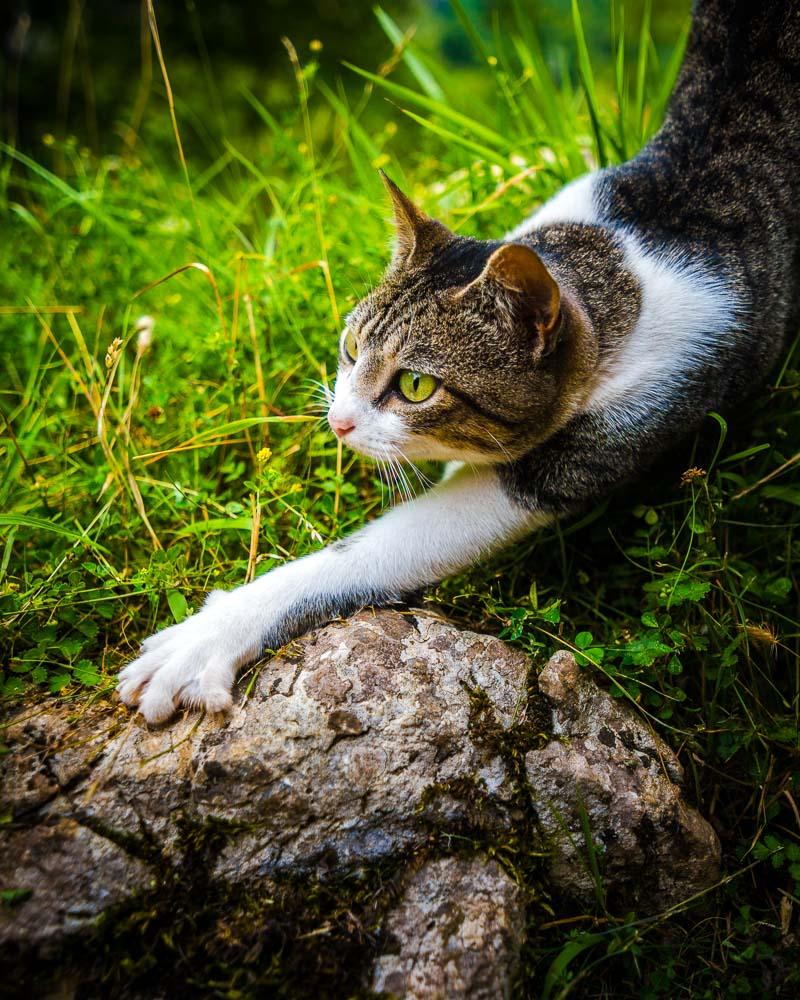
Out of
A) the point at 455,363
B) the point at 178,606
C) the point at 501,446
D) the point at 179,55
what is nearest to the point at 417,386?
the point at 455,363

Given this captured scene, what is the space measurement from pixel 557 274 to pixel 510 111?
1.58 m

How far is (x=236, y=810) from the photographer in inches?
57.3

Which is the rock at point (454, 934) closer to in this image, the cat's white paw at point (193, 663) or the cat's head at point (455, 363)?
the cat's white paw at point (193, 663)

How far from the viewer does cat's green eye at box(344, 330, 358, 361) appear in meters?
1.92

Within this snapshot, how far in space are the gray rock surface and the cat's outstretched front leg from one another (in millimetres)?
64

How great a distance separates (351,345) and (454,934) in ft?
4.61

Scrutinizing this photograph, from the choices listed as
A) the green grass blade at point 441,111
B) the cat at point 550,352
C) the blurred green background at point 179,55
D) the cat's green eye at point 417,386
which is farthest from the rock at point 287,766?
the blurred green background at point 179,55

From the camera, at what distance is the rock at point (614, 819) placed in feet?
5.11

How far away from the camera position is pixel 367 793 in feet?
4.87

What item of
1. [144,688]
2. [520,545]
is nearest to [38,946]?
[144,688]

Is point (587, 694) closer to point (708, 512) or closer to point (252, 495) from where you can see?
point (708, 512)

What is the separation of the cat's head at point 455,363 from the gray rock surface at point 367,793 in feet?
1.63

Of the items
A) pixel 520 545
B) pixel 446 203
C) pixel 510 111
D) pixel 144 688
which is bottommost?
pixel 520 545

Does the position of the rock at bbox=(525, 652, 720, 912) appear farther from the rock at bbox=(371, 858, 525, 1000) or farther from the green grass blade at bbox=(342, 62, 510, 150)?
the green grass blade at bbox=(342, 62, 510, 150)
